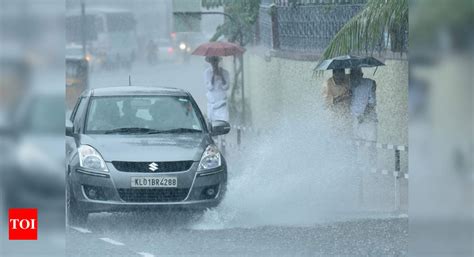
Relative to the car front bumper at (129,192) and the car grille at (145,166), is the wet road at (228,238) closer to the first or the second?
the car front bumper at (129,192)

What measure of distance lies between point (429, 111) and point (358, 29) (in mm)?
2590

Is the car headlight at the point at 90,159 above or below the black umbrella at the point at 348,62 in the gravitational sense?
below

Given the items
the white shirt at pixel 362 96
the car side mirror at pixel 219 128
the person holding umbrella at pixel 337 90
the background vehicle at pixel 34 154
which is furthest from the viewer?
the white shirt at pixel 362 96

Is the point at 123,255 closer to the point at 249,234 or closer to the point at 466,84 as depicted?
the point at 249,234

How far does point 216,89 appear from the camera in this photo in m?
8.66

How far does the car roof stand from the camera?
821 cm

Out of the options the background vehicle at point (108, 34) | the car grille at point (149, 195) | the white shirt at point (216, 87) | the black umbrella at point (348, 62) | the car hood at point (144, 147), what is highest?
the background vehicle at point (108, 34)

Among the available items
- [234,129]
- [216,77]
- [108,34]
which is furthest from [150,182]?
[108,34]

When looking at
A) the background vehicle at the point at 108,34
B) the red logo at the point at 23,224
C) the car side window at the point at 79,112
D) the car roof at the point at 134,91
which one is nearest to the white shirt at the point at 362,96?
the car roof at the point at 134,91

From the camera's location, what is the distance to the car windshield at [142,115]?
8.44 metres

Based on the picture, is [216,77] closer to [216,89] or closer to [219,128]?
[216,89]

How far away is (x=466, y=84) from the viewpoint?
6.10 m

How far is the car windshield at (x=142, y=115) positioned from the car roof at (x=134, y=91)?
0.15 feet

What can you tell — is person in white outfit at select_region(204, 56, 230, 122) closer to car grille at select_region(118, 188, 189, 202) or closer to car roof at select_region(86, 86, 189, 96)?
car roof at select_region(86, 86, 189, 96)
